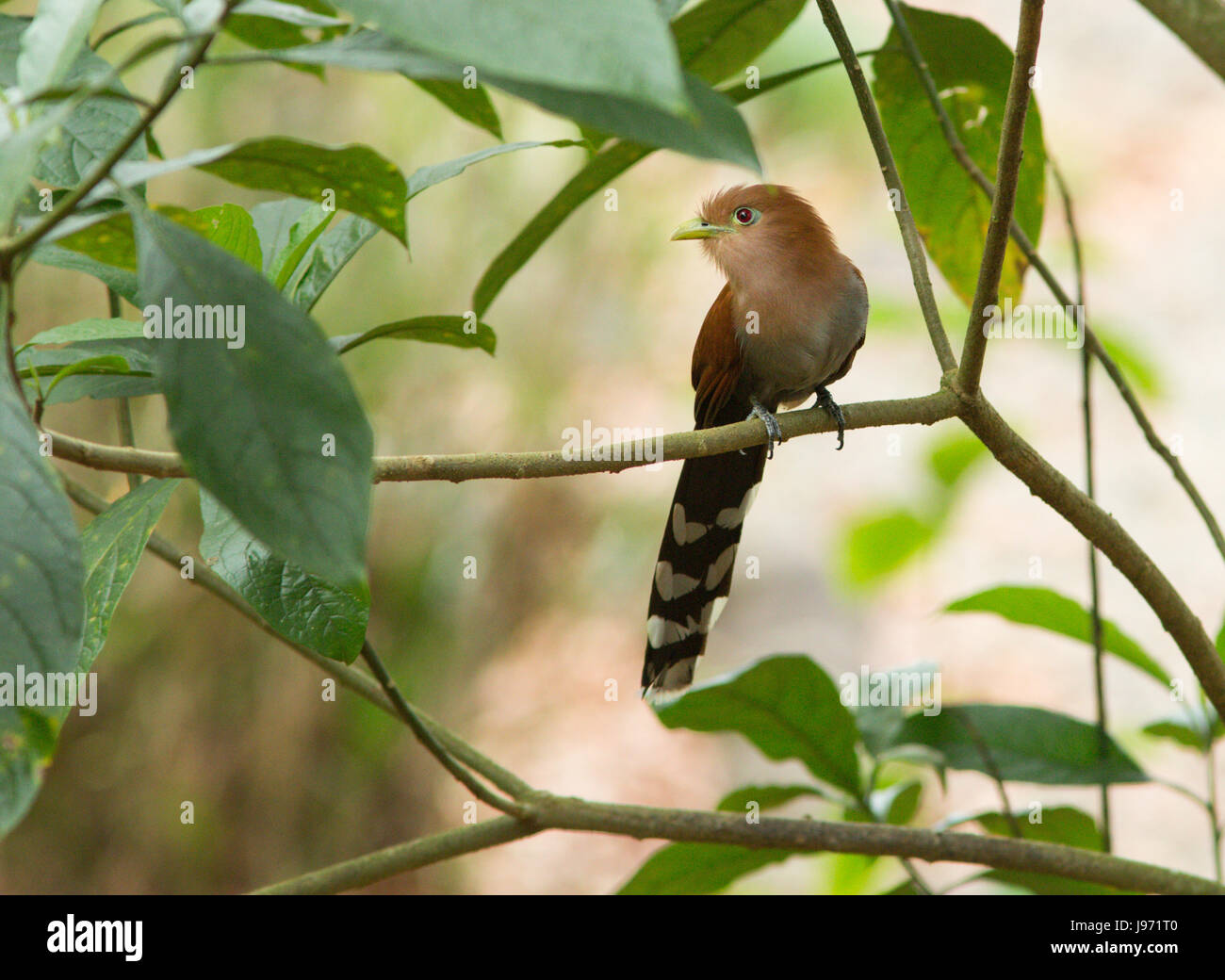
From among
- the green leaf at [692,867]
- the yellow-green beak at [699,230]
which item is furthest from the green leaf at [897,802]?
the yellow-green beak at [699,230]

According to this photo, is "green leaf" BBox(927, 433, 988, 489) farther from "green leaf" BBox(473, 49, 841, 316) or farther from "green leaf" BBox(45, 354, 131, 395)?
"green leaf" BBox(45, 354, 131, 395)

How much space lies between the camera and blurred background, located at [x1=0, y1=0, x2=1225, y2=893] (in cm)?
401

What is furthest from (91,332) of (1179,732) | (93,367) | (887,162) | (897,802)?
(1179,732)

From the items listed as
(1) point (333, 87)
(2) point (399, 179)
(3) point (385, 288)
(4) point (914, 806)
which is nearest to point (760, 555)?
(3) point (385, 288)

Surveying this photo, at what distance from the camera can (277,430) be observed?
24.2 inches

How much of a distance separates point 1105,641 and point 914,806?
1.33ft

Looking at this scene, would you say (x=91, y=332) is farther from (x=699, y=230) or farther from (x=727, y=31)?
(x=699, y=230)

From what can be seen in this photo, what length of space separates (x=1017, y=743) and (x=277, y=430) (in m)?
1.40

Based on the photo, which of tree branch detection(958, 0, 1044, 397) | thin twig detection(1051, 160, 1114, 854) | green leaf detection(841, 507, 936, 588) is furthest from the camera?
green leaf detection(841, 507, 936, 588)

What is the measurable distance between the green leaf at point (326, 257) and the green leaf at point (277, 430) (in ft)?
1.56

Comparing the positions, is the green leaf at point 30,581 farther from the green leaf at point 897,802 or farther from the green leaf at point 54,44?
the green leaf at point 897,802

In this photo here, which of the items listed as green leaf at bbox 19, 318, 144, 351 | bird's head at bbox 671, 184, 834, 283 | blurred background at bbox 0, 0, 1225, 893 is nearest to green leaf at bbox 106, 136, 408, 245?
green leaf at bbox 19, 318, 144, 351

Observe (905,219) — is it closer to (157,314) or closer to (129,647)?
(157,314)

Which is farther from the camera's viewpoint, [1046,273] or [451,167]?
[1046,273]
